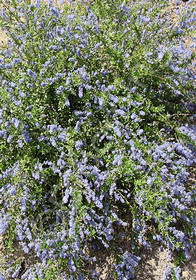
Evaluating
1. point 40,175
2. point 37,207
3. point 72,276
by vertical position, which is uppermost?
point 40,175

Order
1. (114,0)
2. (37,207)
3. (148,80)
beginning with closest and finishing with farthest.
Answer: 1. (37,207)
2. (148,80)
3. (114,0)

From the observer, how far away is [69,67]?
3.42 metres

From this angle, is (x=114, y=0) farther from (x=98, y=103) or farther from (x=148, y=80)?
(x=98, y=103)

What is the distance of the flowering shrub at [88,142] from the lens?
120 inches

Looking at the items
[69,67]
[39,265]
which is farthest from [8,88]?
[39,265]

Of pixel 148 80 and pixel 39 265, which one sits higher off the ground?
pixel 148 80

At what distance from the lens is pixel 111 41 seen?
367 cm

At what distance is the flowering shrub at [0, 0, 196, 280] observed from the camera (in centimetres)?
304

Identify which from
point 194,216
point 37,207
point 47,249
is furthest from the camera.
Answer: point 194,216

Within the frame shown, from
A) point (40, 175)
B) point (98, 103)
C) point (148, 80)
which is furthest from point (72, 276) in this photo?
point (148, 80)

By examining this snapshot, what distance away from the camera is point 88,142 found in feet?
11.8

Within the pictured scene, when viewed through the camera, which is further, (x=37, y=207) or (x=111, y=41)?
(x=111, y=41)

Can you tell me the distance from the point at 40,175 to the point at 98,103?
1.14 meters

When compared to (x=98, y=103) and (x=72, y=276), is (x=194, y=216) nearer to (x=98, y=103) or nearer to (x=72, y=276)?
(x=72, y=276)
